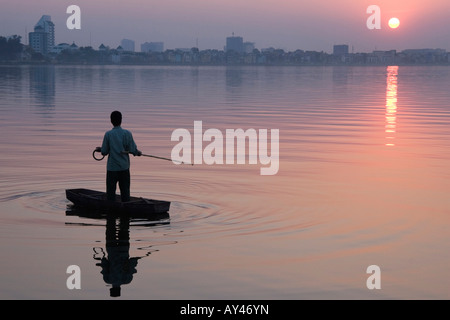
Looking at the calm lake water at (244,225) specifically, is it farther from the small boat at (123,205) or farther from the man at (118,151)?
the man at (118,151)

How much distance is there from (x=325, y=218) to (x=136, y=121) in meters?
26.6

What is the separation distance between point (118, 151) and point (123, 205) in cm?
111

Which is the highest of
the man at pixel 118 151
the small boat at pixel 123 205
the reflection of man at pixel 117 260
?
the man at pixel 118 151

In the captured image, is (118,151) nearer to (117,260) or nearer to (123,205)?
(123,205)

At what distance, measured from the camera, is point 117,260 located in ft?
43.1

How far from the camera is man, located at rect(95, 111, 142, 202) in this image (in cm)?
1642

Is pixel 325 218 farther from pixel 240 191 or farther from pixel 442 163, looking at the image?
pixel 442 163

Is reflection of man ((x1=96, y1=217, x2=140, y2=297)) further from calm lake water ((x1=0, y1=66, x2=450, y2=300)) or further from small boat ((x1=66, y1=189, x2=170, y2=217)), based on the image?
small boat ((x1=66, y1=189, x2=170, y2=217))

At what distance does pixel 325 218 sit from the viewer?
16.7 metres

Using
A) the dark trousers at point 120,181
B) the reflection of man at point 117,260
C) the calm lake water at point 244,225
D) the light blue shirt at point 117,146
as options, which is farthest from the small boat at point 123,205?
the light blue shirt at point 117,146

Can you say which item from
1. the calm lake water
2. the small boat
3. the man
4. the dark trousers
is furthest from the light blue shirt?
the calm lake water

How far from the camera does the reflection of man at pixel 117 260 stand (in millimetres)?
11984

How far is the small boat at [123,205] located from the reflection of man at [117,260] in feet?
1.82
